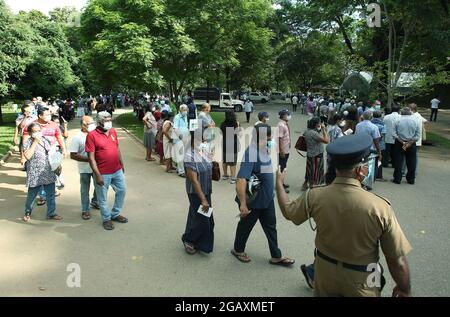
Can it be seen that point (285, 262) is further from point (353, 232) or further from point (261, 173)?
point (353, 232)

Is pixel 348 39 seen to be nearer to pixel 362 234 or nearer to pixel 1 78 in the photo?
pixel 1 78

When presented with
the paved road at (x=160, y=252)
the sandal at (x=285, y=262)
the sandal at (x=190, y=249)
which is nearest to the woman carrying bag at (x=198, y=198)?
the sandal at (x=190, y=249)

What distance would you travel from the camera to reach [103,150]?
5.86 m

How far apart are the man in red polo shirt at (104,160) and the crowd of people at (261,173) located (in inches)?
0.6

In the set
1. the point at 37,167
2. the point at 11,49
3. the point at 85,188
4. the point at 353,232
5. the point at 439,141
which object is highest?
the point at 11,49

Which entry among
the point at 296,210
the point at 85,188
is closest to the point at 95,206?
the point at 85,188

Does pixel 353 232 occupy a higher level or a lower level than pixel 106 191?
higher

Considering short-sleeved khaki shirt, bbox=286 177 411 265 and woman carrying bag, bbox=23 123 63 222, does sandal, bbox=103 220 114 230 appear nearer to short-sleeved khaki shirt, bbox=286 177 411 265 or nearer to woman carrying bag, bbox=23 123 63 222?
woman carrying bag, bbox=23 123 63 222

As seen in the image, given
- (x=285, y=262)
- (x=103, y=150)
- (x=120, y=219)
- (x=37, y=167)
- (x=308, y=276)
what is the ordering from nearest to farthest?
(x=308, y=276) < (x=285, y=262) < (x=103, y=150) < (x=37, y=167) < (x=120, y=219)

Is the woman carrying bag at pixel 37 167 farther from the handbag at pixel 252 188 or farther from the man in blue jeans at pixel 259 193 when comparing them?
the handbag at pixel 252 188

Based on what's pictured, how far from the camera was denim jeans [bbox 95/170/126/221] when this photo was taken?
5938 millimetres

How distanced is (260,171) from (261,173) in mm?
30

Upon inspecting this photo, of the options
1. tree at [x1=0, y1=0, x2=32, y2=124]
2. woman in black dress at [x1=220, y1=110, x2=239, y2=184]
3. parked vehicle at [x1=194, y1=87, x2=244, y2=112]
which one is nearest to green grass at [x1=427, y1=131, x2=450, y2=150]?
woman in black dress at [x1=220, y1=110, x2=239, y2=184]
